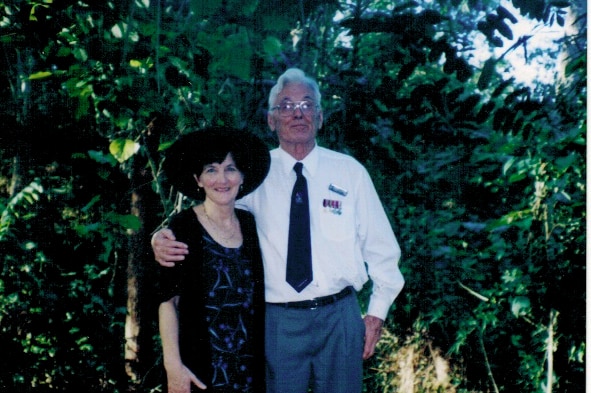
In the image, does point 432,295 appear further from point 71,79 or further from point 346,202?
point 71,79

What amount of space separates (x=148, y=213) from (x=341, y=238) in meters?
2.09

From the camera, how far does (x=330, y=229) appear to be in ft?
7.80

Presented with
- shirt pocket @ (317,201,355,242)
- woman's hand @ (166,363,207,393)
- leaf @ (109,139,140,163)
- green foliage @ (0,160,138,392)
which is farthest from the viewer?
green foliage @ (0,160,138,392)

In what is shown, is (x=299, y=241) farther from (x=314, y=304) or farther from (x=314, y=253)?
(x=314, y=304)

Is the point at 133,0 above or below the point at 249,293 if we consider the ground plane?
above

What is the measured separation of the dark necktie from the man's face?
19 centimetres

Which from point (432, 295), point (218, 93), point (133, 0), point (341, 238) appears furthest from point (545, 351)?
point (133, 0)

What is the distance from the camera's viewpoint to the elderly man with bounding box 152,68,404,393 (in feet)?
7.44

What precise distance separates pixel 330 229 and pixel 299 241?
171 mm

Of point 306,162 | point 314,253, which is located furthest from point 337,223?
point 306,162

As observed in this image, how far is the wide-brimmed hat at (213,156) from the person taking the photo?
2164mm

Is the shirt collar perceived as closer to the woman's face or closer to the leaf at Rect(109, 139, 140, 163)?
the woman's face

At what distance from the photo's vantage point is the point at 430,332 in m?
4.75

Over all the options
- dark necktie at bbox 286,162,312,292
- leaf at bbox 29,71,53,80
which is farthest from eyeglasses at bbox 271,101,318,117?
leaf at bbox 29,71,53,80
